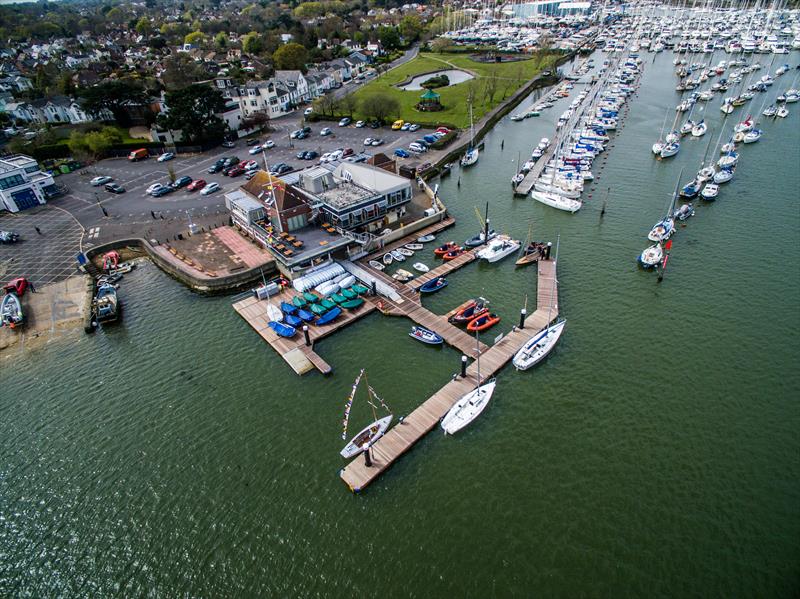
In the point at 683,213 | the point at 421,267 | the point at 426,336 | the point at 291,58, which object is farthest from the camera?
the point at 291,58

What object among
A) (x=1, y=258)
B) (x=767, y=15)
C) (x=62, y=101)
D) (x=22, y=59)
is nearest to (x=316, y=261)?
(x=1, y=258)

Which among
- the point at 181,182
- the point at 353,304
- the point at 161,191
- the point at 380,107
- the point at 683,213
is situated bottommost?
the point at 353,304

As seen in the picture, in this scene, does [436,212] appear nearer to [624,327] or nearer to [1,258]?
[624,327]

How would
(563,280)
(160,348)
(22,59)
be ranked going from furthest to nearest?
(22,59)
(563,280)
(160,348)

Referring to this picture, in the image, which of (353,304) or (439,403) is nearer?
(439,403)

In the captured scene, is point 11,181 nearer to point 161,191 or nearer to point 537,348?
point 161,191

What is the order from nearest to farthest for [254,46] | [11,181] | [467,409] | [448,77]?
[467,409]
[11,181]
[448,77]
[254,46]

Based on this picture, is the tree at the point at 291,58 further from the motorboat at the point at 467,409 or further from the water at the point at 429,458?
the motorboat at the point at 467,409

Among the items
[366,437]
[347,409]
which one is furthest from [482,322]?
[366,437]
